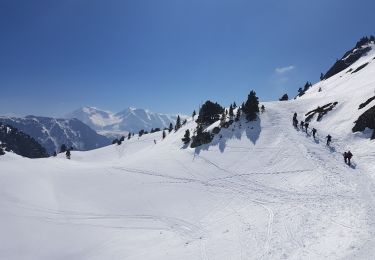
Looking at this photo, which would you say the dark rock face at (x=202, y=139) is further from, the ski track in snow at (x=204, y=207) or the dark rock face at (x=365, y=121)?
the dark rock face at (x=365, y=121)

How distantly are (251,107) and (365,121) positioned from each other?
2178 centimetres

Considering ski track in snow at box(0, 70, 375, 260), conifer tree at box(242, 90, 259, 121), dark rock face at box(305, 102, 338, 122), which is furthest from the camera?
conifer tree at box(242, 90, 259, 121)

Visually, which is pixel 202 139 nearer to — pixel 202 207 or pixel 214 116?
pixel 214 116

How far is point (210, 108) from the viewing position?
7369 centimetres

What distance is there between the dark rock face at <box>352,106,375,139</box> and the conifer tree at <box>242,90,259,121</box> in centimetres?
1937

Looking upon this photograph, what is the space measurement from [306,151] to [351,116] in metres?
15.4

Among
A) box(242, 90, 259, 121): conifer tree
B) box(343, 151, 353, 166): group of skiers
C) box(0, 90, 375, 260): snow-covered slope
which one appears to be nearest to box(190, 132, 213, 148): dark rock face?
box(0, 90, 375, 260): snow-covered slope

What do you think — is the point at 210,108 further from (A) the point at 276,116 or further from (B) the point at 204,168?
(B) the point at 204,168

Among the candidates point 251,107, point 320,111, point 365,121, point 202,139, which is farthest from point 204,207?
point 320,111

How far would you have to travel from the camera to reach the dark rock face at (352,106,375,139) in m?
44.4

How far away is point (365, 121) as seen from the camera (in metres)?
45.4

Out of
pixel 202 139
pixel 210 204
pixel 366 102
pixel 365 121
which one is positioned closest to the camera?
pixel 210 204

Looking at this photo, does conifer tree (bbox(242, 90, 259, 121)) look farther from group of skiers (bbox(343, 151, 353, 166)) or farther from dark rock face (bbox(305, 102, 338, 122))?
group of skiers (bbox(343, 151, 353, 166))

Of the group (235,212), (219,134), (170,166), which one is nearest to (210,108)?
(219,134)
